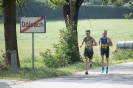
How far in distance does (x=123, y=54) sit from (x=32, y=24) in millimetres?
18141

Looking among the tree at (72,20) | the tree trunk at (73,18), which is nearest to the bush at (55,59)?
the tree at (72,20)

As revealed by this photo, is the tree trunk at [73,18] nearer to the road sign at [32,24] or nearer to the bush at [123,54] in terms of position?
the road sign at [32,24]

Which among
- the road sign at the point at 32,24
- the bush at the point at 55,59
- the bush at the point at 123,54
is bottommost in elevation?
the bush at the point at 123,54

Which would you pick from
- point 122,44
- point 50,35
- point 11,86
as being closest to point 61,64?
point 11,86

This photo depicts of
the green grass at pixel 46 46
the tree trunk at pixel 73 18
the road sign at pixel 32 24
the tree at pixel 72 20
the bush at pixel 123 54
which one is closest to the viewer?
the green grass at pixel 46 46

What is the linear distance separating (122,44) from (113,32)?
30.3 metres

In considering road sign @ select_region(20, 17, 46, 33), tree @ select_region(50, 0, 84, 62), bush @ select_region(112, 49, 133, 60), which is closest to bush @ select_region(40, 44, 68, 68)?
tree @ select_region(50, 0, 84, 62)

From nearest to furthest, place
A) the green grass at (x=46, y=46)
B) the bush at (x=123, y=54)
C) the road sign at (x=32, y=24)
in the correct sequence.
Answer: the green grass at (x=46, y=46) → the road sign at (x=32, y=24) → the bush at (x=123, y=54)

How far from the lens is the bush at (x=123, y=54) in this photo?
36.8 meters

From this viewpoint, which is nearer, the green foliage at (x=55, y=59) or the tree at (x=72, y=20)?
the green foliage at (x=55, y=59)

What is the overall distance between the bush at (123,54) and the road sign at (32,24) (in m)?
17.3

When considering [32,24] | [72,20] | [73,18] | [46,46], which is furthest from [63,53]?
[46,46]

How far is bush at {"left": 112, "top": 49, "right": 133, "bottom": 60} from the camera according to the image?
36781 mm

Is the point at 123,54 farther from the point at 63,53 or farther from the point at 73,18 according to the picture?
the point at 63,53
